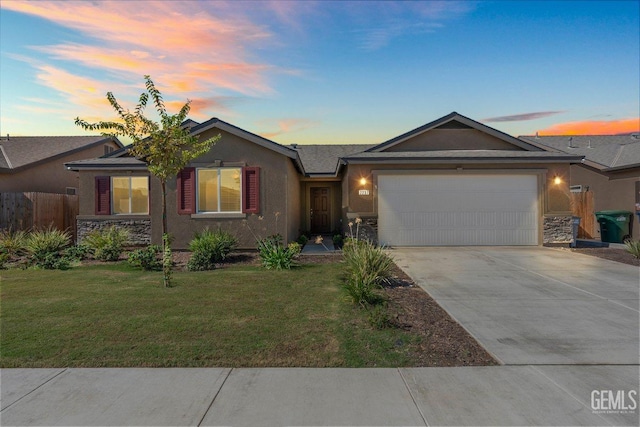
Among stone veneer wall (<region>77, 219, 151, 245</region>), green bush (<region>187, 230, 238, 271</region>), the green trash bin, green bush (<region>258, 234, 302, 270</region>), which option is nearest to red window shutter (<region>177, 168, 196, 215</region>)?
green bush (<region>187, 230, 238, 271</region>)

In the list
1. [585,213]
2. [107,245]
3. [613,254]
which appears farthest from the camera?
[585,213]

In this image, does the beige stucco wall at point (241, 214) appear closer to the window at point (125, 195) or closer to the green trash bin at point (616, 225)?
the window at point (125, 195)

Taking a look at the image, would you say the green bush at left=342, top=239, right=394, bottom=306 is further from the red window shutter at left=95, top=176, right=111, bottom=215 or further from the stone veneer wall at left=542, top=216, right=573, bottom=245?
the red window shutter at left=95, top=176, right=111, bottom=215

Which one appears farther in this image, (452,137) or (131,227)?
(452,137)

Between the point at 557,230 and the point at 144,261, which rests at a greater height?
the point at 557,230

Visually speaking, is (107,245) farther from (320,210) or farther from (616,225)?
(616,225)

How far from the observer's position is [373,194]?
1327 centimetres

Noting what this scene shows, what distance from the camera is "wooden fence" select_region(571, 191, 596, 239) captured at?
648 inches

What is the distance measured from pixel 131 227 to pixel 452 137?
1339 cm

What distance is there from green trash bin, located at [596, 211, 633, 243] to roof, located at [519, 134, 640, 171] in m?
2.23

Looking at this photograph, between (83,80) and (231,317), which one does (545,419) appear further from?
(83,80)

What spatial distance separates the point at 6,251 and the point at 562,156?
19546mm

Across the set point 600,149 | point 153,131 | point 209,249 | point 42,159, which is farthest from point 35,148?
point 600,149

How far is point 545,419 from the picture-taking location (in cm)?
288
